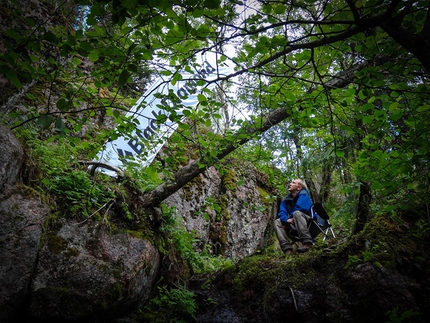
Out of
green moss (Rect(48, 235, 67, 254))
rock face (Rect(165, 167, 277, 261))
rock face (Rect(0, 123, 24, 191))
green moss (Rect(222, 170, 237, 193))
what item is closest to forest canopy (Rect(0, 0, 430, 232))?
rock face (Rect(0, 123, 24, 191))

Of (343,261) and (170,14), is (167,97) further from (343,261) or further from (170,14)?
(343,261)

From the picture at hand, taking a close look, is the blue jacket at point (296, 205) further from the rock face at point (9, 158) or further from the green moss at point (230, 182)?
the rock face at point (9, 158)

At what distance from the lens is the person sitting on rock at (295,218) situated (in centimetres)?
456

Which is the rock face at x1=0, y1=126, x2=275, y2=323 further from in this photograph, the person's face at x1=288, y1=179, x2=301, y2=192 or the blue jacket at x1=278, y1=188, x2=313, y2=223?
the person's face at x1=288, y1=179, x2=301, y2=192

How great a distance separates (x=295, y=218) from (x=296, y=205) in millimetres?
310

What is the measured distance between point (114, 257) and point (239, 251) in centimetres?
446

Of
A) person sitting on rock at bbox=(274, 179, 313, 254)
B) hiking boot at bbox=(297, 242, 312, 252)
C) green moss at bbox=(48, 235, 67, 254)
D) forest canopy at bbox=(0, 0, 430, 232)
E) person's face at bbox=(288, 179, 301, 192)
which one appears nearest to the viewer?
forest canopy at bbox=(0, 0, 430, 232)

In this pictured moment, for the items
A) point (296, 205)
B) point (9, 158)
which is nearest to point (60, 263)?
point (9, 158)

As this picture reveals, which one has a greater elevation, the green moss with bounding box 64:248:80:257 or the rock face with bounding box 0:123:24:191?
the rock face with bounding box 0:123:24:191

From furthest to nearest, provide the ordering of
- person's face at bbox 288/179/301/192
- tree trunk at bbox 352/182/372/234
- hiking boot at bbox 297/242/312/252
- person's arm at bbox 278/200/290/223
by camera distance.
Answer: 1. person's face at bbox 288/179/301/192
2. person's arm at bbox 278/200/290/223
3. hiking boot at bbox 297/242/312/252
4. tree trunk at bbox 352/182/372/234

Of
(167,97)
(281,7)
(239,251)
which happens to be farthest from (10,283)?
(239,251)

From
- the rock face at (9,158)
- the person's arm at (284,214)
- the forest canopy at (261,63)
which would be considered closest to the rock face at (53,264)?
the rock face at (9,158)

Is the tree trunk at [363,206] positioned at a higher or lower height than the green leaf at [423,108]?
lower

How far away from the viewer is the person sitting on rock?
4562 millimetres
